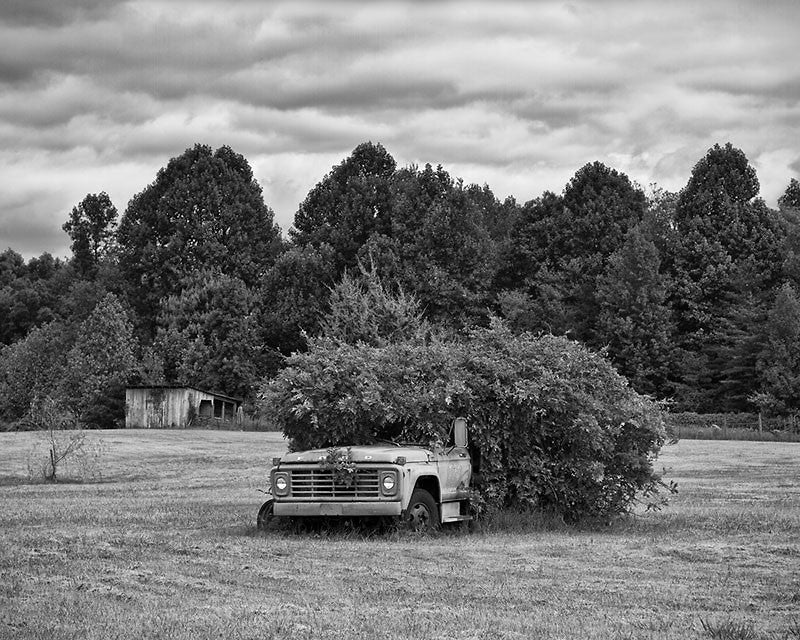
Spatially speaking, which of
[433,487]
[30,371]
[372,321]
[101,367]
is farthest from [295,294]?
[433,487]

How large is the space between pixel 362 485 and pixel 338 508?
1.38 feet

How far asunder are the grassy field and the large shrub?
90 cm

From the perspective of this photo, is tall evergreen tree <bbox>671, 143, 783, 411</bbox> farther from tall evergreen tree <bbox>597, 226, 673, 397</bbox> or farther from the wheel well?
the wheel well

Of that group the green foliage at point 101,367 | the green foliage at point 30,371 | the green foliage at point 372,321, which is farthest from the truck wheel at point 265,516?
the green foliage at point 30,371

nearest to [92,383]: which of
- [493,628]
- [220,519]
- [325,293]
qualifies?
[325,293]

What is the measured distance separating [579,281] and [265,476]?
48764 mm

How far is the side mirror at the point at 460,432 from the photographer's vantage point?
17859 millimetres

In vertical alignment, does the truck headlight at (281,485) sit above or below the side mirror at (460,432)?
below

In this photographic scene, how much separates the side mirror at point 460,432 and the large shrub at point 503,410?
1.01 ft

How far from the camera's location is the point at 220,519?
19.8m

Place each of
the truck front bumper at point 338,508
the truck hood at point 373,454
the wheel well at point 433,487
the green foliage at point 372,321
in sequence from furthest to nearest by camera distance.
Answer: the green foliage at point 372,321
the wheel well at point 433,487
the truck hood at point 373,454
the truck front bumper at point 338,508

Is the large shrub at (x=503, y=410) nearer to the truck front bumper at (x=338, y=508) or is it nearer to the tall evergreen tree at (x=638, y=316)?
the truck front bumper at (x=338, y=508)

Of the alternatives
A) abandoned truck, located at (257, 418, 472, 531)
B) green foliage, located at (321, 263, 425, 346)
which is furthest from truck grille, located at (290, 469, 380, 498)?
green foliage, located at (321, 263, 425, 346)

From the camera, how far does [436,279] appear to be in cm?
7644
